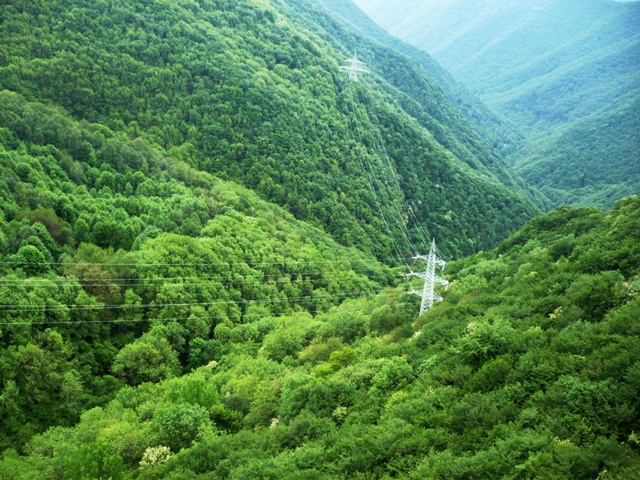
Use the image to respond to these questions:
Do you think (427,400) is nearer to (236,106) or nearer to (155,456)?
(155,456)

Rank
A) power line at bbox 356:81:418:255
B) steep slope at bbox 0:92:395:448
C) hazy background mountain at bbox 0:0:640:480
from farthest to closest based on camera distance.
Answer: power line at bbox 356:81:418:255 → steep slope at bbox 0:92:395:448 → hazy background mountain at bbox 0:0:640:480

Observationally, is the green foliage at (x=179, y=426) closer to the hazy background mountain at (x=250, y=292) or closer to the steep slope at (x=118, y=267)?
the hazy background mountain at (x=250, y=292)

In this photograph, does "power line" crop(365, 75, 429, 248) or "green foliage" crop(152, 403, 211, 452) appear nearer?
"green foliage" crop(152, 403, 211, 452)

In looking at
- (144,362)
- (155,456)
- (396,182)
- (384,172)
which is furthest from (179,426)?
(396,182)

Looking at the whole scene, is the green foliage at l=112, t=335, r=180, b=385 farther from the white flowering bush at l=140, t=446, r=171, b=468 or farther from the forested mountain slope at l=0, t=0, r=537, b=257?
the forested mountain slope at l=0, t=0, r=537, b=257

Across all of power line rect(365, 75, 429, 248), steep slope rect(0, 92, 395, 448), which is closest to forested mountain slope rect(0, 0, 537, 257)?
power line rect(365, 75, 429, 248)

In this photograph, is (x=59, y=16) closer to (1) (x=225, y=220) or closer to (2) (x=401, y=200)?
(1) (x=225, y=220)

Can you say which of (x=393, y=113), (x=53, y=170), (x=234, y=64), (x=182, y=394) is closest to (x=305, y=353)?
(x=182, y=394)
